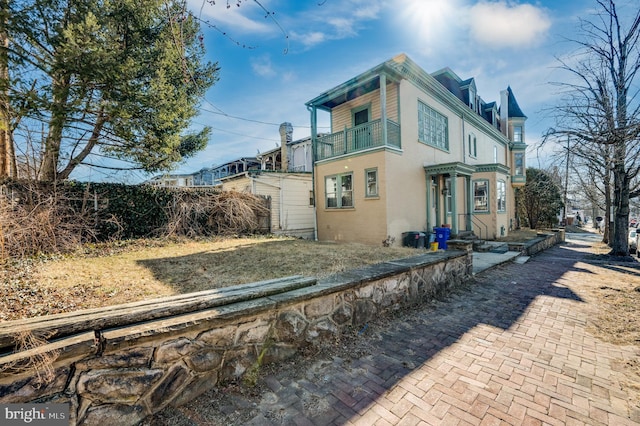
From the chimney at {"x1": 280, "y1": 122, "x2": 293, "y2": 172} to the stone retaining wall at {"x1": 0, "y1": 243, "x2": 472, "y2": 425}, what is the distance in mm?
14249

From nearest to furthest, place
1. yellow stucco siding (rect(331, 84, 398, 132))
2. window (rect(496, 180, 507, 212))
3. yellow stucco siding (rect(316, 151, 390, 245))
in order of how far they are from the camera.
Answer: yellow stucco siding (rect(316, 151, 390, 245))
yellow stucco siding (rect(331, 84, 398, 132))
window (rect(496, 180, 507, 212))

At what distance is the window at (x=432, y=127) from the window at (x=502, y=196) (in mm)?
4326

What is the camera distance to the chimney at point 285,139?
55.1ft

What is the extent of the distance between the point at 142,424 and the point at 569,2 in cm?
1038

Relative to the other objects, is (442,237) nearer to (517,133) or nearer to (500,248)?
(500,248)

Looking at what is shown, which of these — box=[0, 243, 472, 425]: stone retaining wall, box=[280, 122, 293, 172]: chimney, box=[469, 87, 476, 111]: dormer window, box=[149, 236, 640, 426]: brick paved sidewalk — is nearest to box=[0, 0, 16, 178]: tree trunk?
box=[0, 243, 472, 425]: stone retaining wall

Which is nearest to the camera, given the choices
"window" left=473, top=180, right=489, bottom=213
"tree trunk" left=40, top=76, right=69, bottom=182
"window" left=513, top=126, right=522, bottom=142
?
"tree trunk" left=40, top=76, right=69, bottom=182

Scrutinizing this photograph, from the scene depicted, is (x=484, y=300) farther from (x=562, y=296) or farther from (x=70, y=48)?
(x=70, y=48)

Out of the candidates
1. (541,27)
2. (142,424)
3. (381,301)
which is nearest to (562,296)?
(381,301)

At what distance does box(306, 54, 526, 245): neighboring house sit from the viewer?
10.0 metres

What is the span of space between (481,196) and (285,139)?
1165cm

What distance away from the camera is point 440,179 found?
12.7 meters

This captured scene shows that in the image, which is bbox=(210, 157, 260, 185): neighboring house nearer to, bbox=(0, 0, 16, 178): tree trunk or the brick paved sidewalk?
bbox=(0, 0, 16, 178): tree trunk

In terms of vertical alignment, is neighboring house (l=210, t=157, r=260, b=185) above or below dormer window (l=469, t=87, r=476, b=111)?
below
